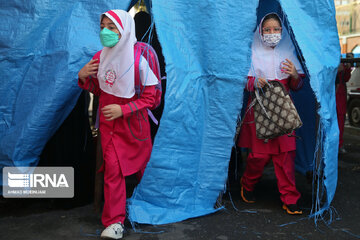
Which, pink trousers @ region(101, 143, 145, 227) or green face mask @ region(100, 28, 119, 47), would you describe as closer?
green face mask @ region(100, 28, 119, 47)

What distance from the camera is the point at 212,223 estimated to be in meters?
3.13

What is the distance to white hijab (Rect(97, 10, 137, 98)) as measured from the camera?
8.79ft

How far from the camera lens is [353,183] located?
14.4 feet

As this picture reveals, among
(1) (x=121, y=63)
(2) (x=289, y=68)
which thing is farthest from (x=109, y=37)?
(2) (x=289, y=68)

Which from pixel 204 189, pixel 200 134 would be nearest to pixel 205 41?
pixel 200 134

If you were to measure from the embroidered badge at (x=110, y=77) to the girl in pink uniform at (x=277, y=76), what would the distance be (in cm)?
122

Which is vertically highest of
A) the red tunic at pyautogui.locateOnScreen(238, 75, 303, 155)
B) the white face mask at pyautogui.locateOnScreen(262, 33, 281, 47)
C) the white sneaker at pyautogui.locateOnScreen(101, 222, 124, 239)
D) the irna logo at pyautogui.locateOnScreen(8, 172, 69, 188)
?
the white face mask at pyautogui.locateOnScreen(262, 33, 281, 47)

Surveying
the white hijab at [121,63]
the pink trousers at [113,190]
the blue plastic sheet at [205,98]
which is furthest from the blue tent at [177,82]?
the white hijab at [121,63]

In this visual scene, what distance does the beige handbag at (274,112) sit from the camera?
3.15m

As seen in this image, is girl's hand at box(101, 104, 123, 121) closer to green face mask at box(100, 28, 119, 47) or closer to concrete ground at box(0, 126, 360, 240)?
green face mask at box(100, 28, 119, 47)

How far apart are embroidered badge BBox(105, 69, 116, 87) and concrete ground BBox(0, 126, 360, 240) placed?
1139mm

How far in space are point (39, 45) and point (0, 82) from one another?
0.48 m

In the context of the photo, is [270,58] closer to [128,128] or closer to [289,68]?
[289,68]

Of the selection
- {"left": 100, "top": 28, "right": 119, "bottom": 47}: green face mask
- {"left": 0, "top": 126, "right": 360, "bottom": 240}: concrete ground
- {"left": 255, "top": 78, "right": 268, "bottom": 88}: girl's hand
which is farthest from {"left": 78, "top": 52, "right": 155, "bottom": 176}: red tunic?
{"left": 255, "top": 78, "right": 268, "bottom": 88}: girl's hand
